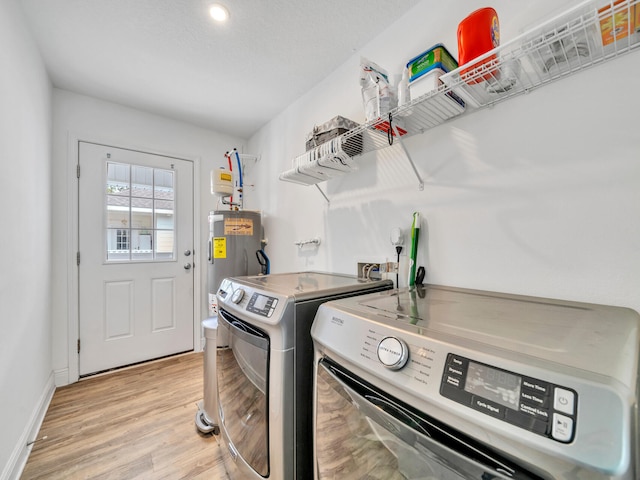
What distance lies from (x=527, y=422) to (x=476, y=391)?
0.25 ft

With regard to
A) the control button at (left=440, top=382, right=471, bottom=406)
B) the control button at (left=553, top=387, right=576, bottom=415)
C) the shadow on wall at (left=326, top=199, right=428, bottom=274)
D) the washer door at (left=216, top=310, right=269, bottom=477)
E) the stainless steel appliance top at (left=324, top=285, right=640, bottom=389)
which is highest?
the shadow on wall at (left=326, top=199, right=428, bottom=274)

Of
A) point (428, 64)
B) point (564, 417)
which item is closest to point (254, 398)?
point (564, 417)

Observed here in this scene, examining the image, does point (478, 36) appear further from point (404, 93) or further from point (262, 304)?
point (262, 304)

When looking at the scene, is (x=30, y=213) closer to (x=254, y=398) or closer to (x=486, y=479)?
(x=254, y=398)

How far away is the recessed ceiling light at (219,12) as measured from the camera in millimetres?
1424

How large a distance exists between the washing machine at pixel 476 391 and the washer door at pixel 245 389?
0.26 m

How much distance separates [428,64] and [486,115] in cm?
34

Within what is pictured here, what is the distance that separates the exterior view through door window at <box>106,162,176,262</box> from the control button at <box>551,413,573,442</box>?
301cm

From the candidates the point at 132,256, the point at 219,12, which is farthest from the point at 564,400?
the point at 132,256

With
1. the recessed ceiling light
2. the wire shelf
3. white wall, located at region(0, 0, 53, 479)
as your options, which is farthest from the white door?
the wire shelf

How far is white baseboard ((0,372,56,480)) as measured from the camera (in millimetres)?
1264

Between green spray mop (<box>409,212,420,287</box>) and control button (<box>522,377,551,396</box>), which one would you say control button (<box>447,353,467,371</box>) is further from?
green spray mop (<box>409,212,420,287</box>)

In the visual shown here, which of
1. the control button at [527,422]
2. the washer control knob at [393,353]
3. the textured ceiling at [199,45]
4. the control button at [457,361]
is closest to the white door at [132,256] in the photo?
the textured ceiling at [199,45]

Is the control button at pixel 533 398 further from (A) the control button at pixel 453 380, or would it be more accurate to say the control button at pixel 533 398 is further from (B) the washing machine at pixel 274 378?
(B) the washing machine at pixel 274 378
